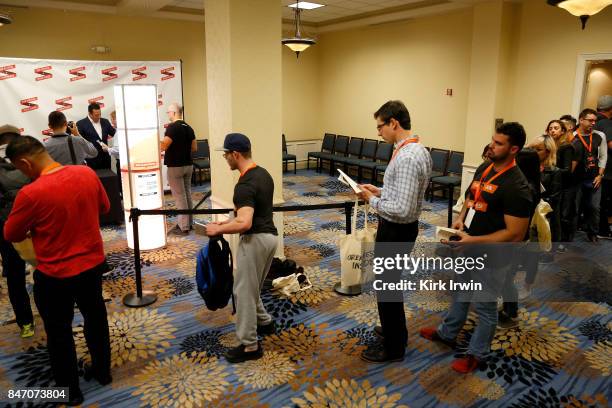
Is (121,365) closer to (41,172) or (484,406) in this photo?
(41,172)

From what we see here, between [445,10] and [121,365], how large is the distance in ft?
23.8

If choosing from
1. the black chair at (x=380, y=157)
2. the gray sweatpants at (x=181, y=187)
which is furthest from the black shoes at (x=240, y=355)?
the black chair at (x=380, y=157)

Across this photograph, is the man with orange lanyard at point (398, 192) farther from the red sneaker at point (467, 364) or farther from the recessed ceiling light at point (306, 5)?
the recessed ceiling light at point (306, 5)

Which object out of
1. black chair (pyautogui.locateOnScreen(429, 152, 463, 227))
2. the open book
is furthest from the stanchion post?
black chair (pyautogui.locateOnScreen(429, 152, 463, 227))

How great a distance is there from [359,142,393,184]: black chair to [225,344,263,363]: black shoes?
20.0ft

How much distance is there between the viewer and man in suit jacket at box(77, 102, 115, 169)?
6805mm

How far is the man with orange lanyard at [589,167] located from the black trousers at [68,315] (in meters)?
5.03

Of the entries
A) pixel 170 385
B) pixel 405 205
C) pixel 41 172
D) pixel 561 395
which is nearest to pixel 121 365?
pixel 170 385

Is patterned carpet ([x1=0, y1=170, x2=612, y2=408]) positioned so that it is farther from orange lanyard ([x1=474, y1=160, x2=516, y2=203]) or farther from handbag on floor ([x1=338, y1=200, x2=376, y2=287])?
orange lanyard ([x1=474, y1=160, x2=516, y2=203])

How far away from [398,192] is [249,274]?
1.07m

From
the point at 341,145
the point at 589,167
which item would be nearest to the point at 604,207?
the point at 589,167

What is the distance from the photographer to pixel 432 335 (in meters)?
3.36

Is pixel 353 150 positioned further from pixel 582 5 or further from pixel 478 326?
pixel 478 326

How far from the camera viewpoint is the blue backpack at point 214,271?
3.08 metres
